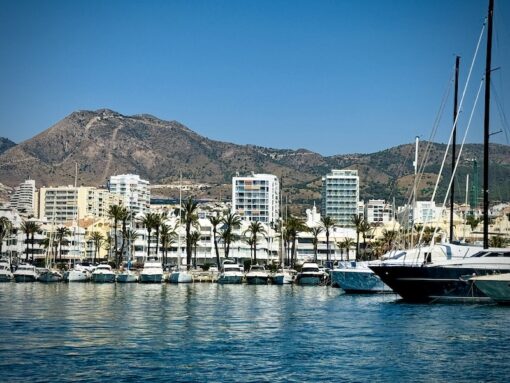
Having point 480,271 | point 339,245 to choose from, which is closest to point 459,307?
point 480,271

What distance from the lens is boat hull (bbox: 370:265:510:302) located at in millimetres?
62688

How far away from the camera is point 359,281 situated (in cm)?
8588

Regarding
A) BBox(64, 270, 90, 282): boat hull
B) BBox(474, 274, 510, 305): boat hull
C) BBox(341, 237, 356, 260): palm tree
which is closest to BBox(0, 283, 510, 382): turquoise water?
BBox(474, 274, 510, 305): boat hull

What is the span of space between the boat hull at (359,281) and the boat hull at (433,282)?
18.4 meters

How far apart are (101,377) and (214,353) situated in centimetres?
769

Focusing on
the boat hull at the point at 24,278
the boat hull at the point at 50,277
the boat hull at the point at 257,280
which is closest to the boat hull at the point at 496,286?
the boat hull at the point at 257,280

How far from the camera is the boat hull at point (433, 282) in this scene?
6269 cm

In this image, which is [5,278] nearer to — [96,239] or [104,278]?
[104,278]

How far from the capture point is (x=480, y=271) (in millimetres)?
62281

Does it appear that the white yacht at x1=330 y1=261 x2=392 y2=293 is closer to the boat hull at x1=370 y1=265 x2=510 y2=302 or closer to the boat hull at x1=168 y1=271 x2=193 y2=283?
the boat hull at x1=370 y1=265 x2=510 y2=302

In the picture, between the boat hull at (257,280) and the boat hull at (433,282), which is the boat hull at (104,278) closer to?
the boat hull at (257,280)

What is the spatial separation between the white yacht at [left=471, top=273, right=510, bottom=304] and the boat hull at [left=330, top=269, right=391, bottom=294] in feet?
76.5

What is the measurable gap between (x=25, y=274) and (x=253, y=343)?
286ft

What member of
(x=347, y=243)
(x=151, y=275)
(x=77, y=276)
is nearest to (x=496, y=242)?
(x=347, y=243)
